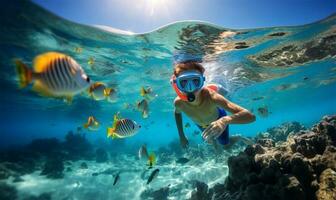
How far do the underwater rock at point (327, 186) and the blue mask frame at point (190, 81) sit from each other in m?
3.81

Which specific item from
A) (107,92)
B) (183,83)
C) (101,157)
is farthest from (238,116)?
(101,157)

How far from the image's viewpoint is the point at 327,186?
18.7 ft

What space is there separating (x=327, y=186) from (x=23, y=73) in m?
6.58

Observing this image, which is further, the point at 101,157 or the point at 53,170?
the point at 101,157

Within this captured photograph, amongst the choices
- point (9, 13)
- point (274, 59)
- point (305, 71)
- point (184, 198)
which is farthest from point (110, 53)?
point (305, 71)

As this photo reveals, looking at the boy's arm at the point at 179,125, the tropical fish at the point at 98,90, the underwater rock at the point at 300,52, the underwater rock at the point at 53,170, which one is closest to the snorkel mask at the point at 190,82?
the boy's arm at the point at 179,125

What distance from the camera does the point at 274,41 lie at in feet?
55.5

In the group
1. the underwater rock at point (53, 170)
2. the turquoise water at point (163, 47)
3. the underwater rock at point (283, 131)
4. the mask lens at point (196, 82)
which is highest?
the turquoise water at point (163, 47)

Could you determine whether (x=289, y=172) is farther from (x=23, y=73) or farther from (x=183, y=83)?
(x=23, y=73)

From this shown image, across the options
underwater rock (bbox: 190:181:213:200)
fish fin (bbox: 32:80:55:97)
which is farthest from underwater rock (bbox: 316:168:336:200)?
fish fin (bbox: 32:80:55:97)

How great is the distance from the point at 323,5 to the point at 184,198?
12779 mm

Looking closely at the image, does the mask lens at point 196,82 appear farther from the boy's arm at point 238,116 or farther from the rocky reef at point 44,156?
the rocky reef at point 44,156

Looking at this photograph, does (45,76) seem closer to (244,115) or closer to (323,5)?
(244,115)

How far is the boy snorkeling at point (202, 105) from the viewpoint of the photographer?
4423mm
